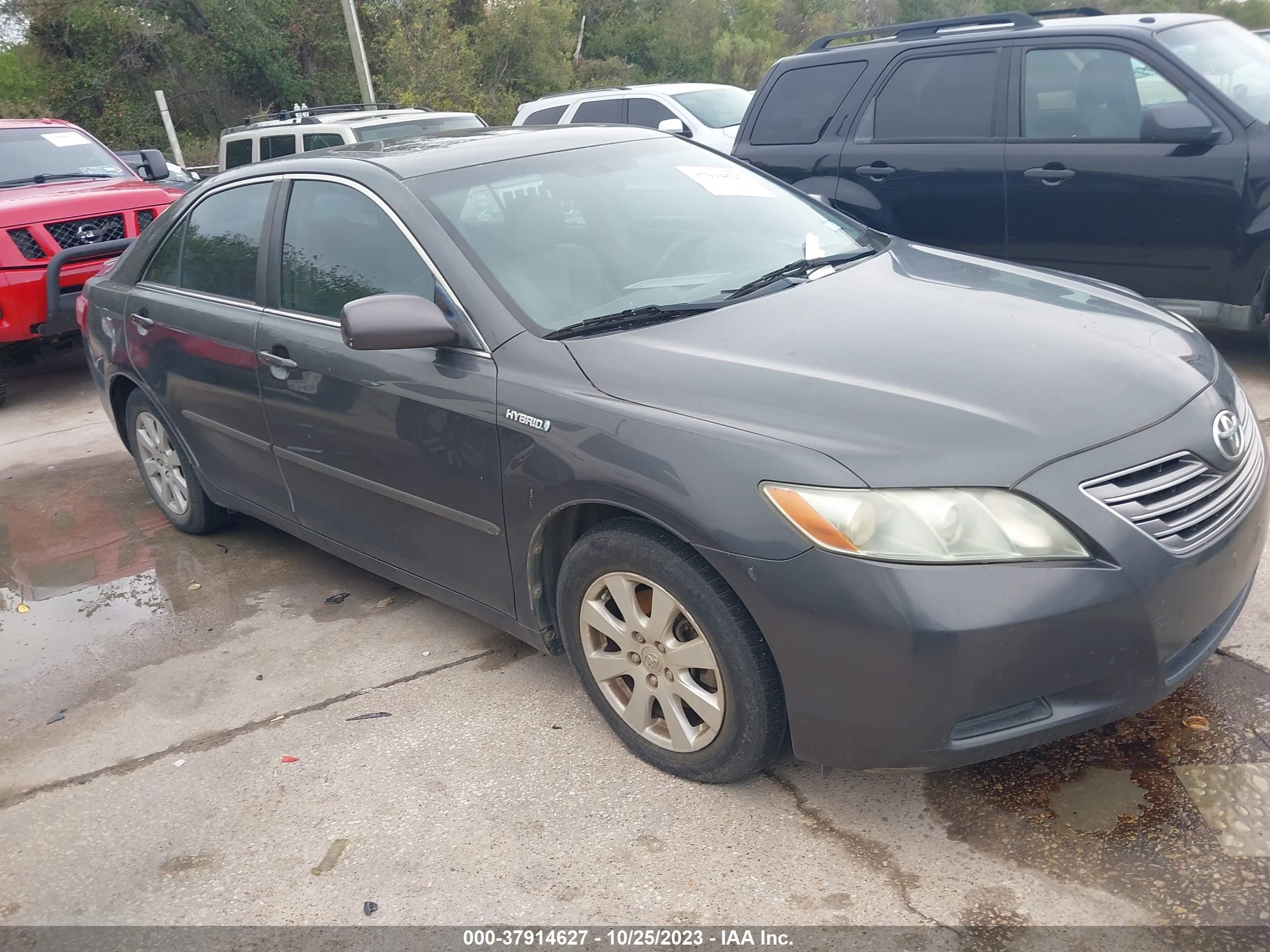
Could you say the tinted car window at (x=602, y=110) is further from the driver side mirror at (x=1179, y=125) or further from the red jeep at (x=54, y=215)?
the driver side mirror at (x=1179, y=125)

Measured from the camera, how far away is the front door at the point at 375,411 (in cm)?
313

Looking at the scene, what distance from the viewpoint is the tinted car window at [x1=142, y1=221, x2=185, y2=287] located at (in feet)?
14.9

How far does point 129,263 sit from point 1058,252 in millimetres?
4561

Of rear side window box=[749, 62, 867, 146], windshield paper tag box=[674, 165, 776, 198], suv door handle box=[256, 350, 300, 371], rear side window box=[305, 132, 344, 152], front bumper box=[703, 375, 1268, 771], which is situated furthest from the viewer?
rear side window box=[305, 132, 344, 152]

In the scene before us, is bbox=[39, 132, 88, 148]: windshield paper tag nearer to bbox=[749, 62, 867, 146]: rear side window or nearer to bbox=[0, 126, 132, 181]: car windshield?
bbox=[0, 126, 132, 181]: car windshield

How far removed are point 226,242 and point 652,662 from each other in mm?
2584

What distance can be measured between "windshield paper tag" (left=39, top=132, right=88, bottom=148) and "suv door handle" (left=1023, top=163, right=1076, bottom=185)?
25.1 feet

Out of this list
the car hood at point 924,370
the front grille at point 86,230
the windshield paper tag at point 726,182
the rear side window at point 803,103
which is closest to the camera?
the car hood at point 924,370

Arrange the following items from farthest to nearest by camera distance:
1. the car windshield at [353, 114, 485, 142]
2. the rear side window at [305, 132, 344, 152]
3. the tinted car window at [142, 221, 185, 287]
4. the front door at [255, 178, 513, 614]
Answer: the rear side window at [305, 132, 344, 152] → the car windshield at [353, 114, 485, 142] → the tinted car window at [142, 221, 185, 287] → the front door at [255, 178, 513, 614]

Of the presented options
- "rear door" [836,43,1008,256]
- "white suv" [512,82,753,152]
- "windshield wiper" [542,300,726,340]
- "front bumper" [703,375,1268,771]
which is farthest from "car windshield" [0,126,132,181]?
"front bumper" [703,375,1268,771]

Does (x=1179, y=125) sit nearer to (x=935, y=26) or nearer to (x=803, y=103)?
(x=935, y=26)

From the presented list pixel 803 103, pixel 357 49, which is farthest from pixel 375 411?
pixel 357 49

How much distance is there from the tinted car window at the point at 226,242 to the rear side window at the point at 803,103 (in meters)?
3.70

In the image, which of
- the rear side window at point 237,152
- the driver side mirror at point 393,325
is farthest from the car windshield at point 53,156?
the driver side mirror at point 393,325
